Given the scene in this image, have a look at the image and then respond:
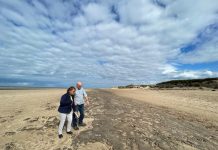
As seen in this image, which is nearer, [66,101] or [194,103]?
[66,101]

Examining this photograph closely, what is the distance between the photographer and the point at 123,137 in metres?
7.83

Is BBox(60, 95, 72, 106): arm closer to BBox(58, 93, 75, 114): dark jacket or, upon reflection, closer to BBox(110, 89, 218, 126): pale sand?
BBox(58, 93, 75, 114): dark jacket

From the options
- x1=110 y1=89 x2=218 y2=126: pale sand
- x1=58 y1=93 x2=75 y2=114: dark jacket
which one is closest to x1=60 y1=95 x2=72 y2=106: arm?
x1=58 y1=93 x2=75 y2=114: dark jacket

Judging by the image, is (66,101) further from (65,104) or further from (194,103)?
(194,103)

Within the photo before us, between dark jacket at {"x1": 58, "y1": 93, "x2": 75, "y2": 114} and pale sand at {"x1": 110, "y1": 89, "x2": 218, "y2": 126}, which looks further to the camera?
pale sand at {"x1": 110, "y1": 89, "x2": 218, "y2": 126}

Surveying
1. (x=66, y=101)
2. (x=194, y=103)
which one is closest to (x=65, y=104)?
(x=66, y=101)

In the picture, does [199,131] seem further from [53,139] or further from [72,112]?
[53,139]

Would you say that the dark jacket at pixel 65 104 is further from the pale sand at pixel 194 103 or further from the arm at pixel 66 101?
the pale sand at pixel 194 103

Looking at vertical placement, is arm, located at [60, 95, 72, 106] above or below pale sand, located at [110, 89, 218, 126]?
above

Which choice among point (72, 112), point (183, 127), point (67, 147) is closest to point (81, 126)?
point (72, 112)

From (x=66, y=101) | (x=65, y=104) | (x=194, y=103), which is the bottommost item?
(x=194, y=103)

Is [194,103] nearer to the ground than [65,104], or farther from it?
nearer to the ground

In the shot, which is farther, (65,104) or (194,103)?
(194,103)

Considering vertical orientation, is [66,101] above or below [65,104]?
above
